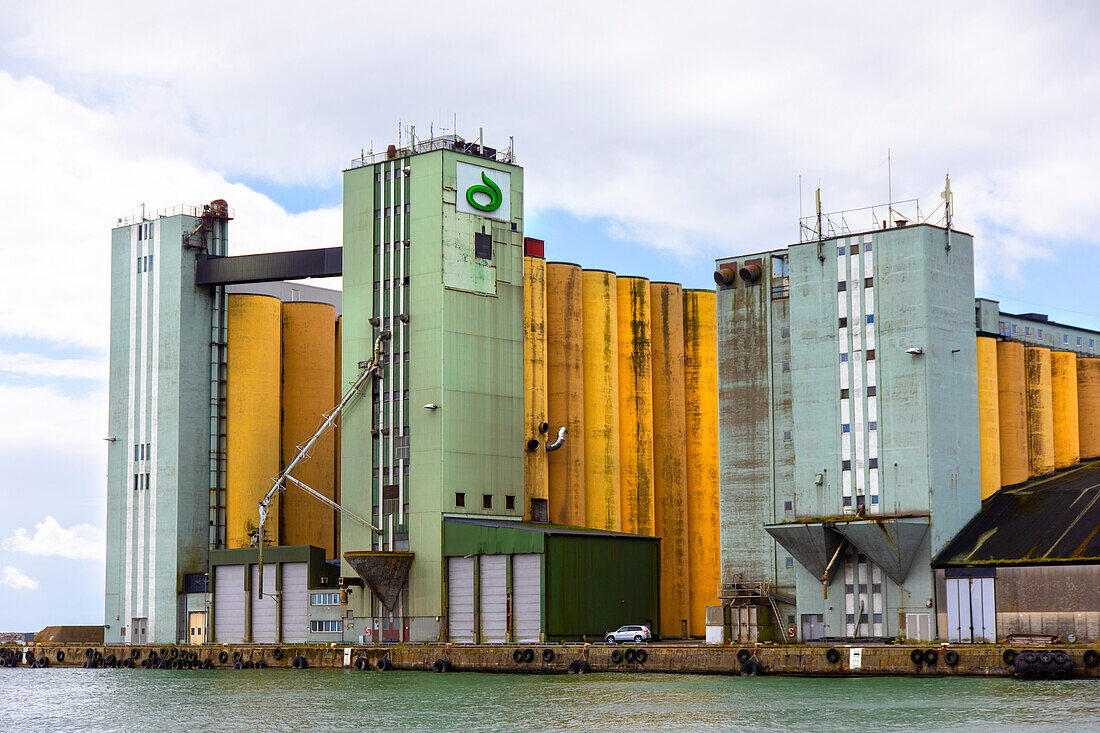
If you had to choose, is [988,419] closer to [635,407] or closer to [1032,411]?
[1032,411]

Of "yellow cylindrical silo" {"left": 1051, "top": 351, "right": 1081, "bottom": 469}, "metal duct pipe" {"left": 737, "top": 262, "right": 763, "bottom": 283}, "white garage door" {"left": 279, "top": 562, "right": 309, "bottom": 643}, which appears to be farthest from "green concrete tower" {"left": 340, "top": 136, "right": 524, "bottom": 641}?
"yellow cylindrical silo" {"left": 1051, "top": 351, "right": 1081, "bottom": 469}

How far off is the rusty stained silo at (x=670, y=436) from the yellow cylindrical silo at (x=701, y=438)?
50 centimetres

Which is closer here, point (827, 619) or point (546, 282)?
point (827, 619)

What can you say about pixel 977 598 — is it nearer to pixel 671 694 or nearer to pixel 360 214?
pixel 671 694

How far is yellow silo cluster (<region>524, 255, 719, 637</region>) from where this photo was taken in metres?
112

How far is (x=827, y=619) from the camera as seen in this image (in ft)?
297

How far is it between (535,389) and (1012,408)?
33236 mm

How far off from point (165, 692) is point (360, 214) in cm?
3829

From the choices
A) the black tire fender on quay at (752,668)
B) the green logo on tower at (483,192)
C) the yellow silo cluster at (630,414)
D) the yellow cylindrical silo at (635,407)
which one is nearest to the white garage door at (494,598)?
the yellow silo cluster at (630,414)

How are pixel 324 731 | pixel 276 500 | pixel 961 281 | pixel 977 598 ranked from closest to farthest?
pixel 324 731, pixel 977 598, pixel 961 281, pixel 276 500

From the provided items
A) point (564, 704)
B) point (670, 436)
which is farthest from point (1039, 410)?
point (564, 704)

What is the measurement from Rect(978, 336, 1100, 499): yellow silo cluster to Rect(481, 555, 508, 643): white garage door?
100 feet

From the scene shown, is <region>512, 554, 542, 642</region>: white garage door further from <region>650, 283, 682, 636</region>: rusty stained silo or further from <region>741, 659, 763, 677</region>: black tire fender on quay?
<region>650, 283, 682, 636</region>: rusty stained silo

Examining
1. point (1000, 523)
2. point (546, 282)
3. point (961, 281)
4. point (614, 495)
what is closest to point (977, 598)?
point (1000, 523)
